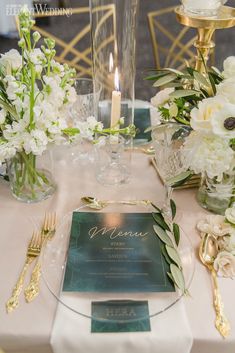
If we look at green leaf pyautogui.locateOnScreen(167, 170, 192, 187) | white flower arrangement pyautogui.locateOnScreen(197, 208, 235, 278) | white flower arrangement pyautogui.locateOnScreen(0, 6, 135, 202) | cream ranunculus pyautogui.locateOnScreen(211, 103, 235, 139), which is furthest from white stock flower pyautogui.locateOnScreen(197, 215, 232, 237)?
white flower arrangement pyautogui.locateOnScreen(0, 6, 135, 202)

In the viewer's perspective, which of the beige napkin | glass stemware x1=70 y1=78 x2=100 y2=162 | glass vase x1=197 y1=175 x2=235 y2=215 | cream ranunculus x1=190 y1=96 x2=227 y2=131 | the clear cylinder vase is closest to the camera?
the beige napkin

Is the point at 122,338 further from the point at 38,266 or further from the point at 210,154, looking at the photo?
the point at 210,154

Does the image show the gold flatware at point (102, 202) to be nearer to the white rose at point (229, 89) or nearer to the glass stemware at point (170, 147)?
the glass stemware at point (170, 147)

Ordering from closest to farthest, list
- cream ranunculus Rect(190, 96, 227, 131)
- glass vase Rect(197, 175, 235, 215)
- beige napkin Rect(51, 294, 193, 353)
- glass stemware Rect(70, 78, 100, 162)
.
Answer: beige napkin Rect(51, 294, 193, 353)
cream ranunculus Rect(190, 96, 227, 131)
glass vase Rect(197, 175, 235, 215)
glass stemware Rect(70, 78, 100, 162)

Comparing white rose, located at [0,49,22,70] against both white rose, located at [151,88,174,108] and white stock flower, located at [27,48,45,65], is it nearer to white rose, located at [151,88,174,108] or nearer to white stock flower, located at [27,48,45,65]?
white stock flower, located at [27,48,45,65]

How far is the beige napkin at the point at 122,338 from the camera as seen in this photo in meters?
0.61

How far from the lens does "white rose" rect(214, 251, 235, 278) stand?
28.5 inches

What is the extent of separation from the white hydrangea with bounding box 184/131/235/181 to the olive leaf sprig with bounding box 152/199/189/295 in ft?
0.48

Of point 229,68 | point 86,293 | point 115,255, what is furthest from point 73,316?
point 229,68

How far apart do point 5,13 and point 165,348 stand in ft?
11.3

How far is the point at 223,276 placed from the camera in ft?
2.37

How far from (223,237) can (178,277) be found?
0.15m


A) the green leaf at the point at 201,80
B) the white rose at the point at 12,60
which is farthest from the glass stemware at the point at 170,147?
the white rose at the point at 12,60

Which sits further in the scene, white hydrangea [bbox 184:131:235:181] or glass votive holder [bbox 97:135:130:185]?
glass votive holder [bbox 97:135:130:185]
